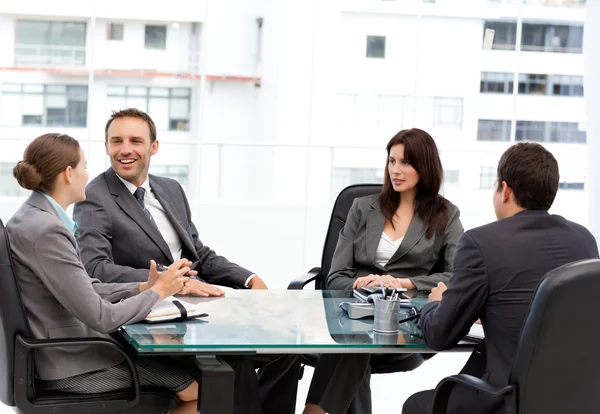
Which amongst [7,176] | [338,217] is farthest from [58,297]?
[7,176]

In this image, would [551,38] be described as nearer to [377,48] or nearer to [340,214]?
[377,48]

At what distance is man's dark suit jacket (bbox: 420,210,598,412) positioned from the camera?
2303mm

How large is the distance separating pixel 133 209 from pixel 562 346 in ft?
5.40

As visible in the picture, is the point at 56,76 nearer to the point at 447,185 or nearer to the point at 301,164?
the point at 301,164

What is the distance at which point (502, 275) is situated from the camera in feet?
7.57

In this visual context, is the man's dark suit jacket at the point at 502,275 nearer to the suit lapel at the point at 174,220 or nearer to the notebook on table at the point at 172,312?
the notebook on table at the point at 172,312

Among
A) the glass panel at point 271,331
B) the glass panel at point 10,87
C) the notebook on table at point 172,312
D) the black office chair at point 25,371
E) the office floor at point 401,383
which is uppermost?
the glass panel at point 10,87

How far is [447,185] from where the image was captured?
38.4 feet

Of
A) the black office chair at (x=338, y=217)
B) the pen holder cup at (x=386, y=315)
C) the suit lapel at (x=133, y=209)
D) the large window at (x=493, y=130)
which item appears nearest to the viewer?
the pen holder cup at (x=386, y=315)

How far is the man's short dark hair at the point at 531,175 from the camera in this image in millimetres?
2367

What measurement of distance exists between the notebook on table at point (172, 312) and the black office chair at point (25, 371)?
129mm

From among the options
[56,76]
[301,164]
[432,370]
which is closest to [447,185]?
[301,164]

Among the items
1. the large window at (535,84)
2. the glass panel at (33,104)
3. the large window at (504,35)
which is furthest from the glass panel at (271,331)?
the large window at (504,35)

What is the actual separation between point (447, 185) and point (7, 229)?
9614 millimetres
